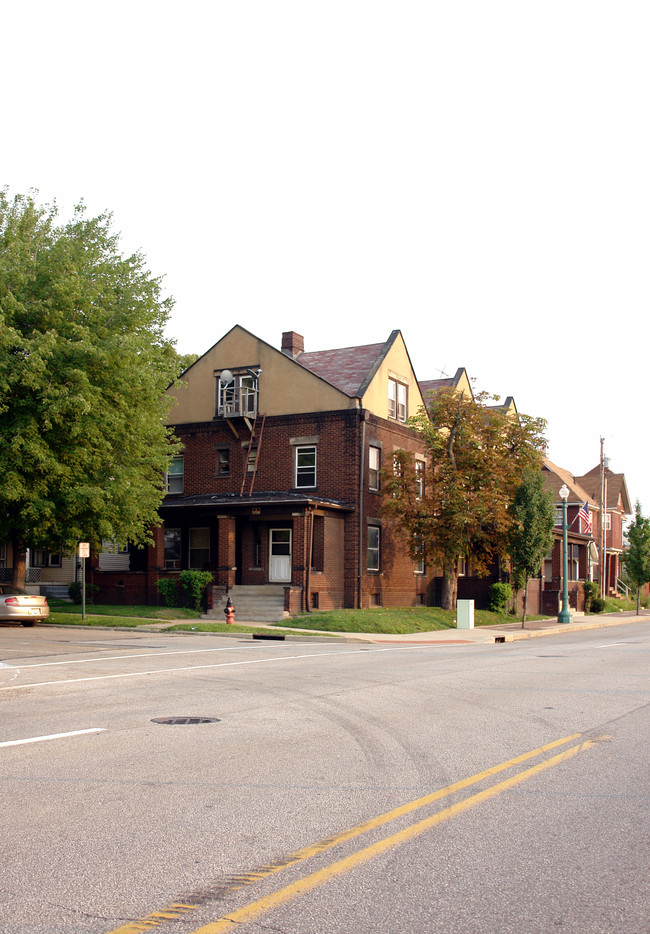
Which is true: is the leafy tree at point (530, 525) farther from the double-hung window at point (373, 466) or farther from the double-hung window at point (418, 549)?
the double-hung window at point (373, 466)

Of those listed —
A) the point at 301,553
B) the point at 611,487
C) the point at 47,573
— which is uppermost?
the point at 611,487

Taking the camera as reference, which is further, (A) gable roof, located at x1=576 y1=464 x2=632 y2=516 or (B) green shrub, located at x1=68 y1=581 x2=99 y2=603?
(A) gable roof, located at x1=576 y1=464 x2=632 y2=516

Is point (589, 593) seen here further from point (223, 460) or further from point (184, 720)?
point (184, 720)

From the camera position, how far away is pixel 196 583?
3459 centimetres

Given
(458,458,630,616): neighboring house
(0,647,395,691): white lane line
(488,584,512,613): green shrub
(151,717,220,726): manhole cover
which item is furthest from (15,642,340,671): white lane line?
(488,584,512,613): green shrub

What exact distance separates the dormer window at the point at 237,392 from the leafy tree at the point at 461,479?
665cm

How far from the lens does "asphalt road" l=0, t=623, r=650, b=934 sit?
182 inches

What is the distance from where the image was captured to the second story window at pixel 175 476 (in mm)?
40688

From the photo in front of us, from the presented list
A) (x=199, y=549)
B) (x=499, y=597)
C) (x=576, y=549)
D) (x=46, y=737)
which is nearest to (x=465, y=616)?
(x=499, y=597)

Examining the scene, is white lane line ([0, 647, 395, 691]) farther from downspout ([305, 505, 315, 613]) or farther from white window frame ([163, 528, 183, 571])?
white window frame ([163, 528, 183, 571])

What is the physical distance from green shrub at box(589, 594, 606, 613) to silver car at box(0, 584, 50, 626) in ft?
115

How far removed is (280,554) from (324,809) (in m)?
30.3

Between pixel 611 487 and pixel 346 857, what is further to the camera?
pixel 611 487

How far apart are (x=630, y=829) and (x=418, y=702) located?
6321mm
